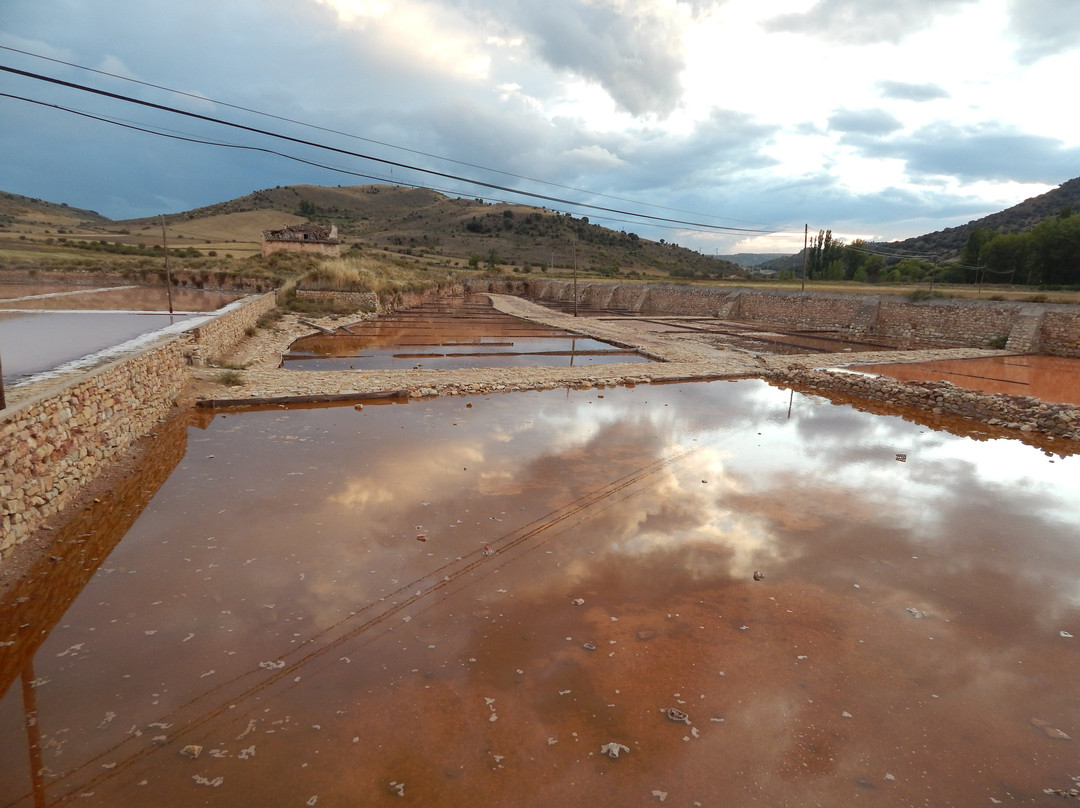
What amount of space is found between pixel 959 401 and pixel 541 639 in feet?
43.2

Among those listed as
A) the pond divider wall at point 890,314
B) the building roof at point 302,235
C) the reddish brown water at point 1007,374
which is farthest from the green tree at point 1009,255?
the building roof at point 302,235

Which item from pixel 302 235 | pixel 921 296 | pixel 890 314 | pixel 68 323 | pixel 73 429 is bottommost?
pixel 73 429

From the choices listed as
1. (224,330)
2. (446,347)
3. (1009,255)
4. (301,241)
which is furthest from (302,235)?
(1009,255)

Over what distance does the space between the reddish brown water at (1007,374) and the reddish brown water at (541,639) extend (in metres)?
8.21

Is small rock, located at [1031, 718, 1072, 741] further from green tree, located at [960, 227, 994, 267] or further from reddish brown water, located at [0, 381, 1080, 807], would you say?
green tree, located at [960, 227, 994, 267]

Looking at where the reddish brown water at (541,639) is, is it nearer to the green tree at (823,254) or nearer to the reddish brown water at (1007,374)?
the reddish brown water at (1007,374)

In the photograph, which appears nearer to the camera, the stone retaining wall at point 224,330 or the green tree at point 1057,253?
the stone retaining wall at point 224,330

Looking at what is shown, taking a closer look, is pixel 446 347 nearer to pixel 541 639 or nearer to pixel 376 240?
pixel 541 639

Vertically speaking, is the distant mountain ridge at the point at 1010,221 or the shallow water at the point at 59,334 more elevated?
the distant mountain ridge at the point at 1010,221

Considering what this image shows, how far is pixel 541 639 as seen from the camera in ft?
14.9

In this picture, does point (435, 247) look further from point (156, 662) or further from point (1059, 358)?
point (156, 662)

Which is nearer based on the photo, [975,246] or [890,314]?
[890,314]

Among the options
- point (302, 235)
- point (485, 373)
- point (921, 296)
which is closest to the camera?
point (485, 373)

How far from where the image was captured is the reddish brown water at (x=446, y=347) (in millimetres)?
17500
